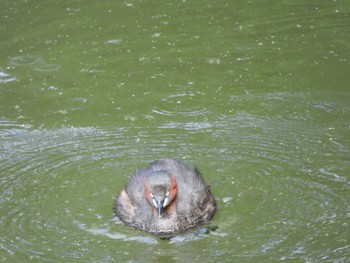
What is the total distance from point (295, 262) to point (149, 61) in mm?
5602

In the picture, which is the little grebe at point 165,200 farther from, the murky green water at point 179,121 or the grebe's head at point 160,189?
the murky green water at point 179,121

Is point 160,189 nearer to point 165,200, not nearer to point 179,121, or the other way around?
point 165,200

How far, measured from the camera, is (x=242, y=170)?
8.33m

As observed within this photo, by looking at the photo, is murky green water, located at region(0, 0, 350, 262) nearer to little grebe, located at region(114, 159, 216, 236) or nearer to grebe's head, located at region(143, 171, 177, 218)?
little grebe, located at region(114, 159, 216, 236)

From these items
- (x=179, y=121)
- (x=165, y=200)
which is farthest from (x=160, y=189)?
(x=179, y=121)

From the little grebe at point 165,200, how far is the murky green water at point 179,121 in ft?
0.45

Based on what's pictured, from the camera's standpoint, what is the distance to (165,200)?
7.45m

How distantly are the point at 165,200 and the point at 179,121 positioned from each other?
227cm

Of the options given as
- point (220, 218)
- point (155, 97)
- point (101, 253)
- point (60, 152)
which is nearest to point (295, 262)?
point (220, 218)

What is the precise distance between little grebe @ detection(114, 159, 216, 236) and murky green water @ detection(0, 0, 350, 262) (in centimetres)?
14

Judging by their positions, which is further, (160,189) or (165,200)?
(165,200)

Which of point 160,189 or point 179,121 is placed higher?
point 179,121

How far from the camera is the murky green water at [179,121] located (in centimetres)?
727

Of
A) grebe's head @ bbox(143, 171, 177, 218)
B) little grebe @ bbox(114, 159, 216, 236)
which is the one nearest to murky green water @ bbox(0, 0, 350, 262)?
little grebe @ bbox(114, 159, 216, 236)
